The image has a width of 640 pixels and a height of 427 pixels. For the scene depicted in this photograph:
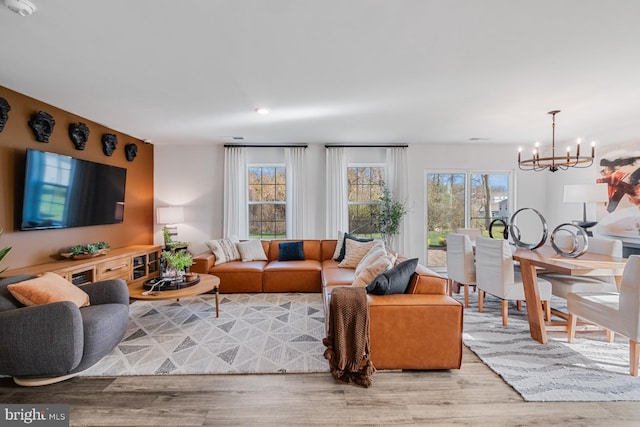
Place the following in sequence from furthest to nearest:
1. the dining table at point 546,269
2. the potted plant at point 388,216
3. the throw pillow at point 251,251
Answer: the potted plant at point 388,216, the throw pillow at point 251,251, the dining table at point 546,269

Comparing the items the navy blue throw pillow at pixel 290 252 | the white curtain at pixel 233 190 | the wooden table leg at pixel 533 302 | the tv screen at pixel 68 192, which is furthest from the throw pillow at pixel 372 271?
the tv screen at pixel 68 192

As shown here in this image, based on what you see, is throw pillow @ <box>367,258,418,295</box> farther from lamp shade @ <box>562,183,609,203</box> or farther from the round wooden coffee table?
lamp shade @ <box>562,183,609,203</box>

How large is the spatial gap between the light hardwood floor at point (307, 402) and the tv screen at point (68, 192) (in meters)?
1.88

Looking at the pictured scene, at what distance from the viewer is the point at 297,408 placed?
1.96 m

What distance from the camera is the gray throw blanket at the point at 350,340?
219 cm

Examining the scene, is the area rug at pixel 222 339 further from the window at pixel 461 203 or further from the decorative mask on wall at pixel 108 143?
the window at pixel 461 203

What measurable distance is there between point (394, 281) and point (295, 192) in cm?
347

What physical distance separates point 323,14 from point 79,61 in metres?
2.09

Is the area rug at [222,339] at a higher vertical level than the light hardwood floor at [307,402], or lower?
higher

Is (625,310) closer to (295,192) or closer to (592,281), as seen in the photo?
(592,281)

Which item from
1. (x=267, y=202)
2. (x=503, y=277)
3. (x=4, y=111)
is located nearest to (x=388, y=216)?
(x=267, y=202)

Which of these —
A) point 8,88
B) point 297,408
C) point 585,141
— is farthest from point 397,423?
point 585,141

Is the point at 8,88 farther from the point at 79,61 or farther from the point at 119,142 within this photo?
the point at 119,142

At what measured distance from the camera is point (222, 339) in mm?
2936
